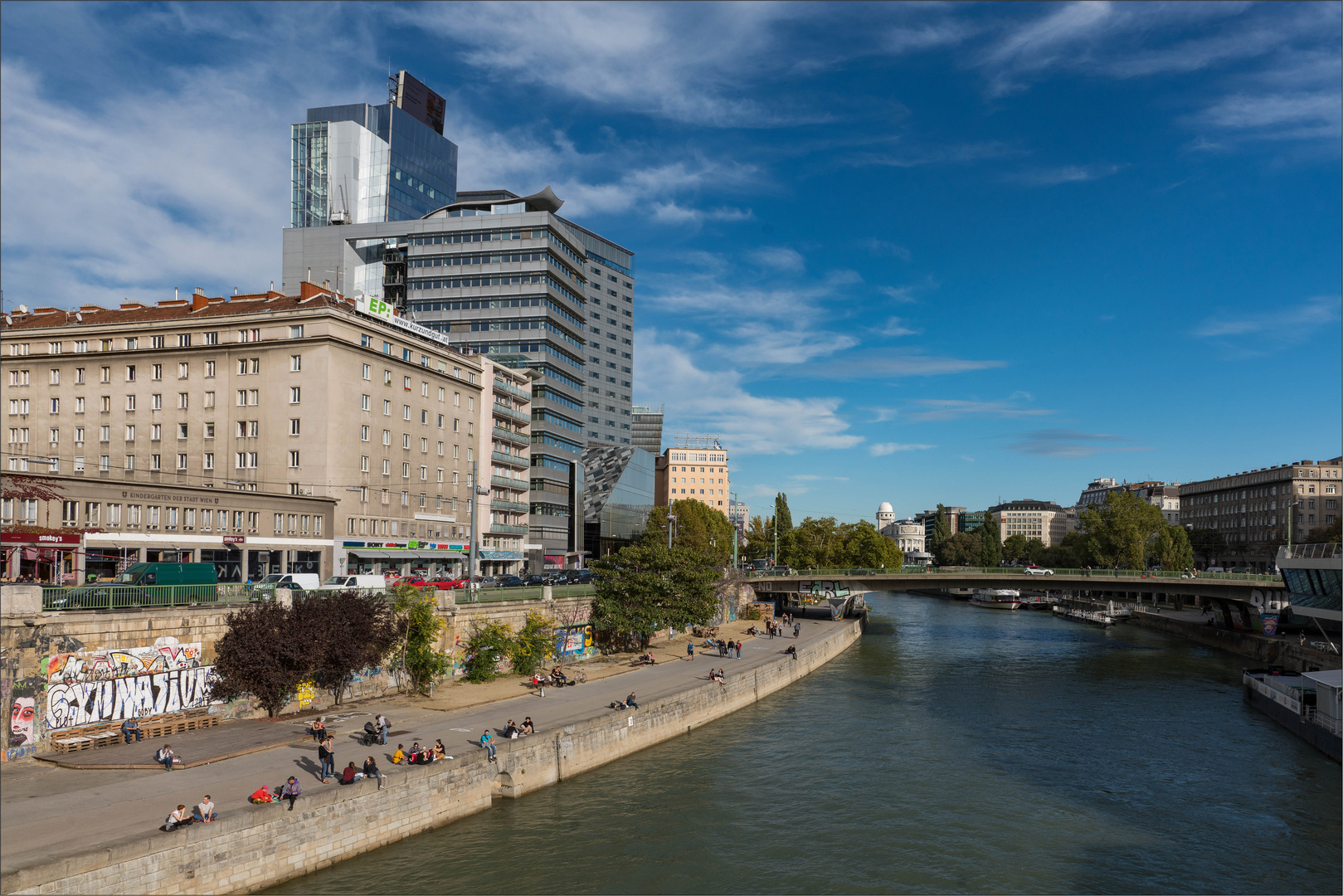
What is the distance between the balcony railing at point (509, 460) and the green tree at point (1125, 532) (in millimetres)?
107533

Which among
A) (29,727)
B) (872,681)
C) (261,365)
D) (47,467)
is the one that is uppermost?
(261,365)

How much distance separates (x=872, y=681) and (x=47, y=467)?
2897 inches

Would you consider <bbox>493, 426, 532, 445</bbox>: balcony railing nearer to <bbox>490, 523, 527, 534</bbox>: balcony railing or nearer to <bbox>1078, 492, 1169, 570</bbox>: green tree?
<bbox>490, 523, 527, 534</bbox>: balcony railing

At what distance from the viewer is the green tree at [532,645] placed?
168 feet

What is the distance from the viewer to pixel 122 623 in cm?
3206

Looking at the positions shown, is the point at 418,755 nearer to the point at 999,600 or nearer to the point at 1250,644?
the point at 1250,644

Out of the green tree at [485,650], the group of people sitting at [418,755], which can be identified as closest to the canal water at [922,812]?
the group of people sitting at [418,755]

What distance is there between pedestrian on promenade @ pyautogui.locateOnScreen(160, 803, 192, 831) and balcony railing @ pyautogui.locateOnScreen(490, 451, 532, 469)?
72521 mm

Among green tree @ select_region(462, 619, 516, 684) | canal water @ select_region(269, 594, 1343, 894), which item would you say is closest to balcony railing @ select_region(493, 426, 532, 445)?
green tree @ select_region(462, 619, 516, 684)

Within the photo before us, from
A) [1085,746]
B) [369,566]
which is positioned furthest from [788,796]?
[369,566]

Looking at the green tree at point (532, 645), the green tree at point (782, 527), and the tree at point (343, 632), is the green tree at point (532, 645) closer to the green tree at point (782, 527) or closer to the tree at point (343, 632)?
the tree at point (343, 632)

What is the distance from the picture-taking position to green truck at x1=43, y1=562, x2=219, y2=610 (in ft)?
103

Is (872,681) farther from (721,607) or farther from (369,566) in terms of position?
(369,566)

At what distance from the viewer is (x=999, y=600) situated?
16750 cm
